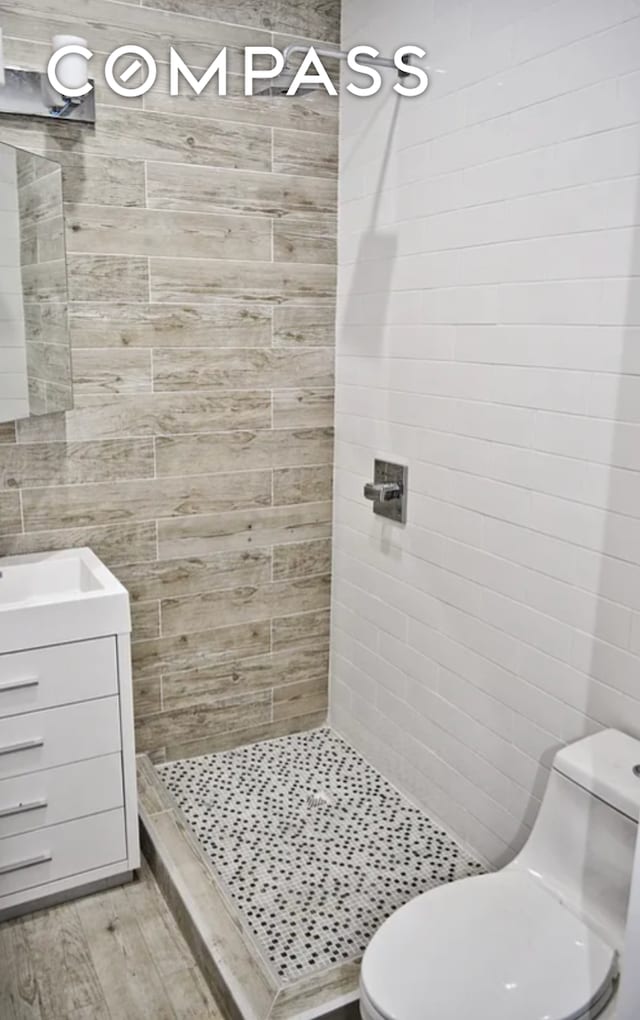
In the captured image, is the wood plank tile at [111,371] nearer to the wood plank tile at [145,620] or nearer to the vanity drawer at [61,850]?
the wood plank tile at [145,620]

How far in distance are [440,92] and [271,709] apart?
81.0 inches

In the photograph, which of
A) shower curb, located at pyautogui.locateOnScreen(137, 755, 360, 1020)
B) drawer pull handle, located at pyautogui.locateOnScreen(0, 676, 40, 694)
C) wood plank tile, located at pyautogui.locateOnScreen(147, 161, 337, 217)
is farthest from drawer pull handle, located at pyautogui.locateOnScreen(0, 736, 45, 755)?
wood plank tile, located at pyautogui.locateOnScreen(147, 161, 337, 217)

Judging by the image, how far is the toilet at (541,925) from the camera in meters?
1.46

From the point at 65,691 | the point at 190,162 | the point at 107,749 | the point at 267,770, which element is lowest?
the point at 267,770

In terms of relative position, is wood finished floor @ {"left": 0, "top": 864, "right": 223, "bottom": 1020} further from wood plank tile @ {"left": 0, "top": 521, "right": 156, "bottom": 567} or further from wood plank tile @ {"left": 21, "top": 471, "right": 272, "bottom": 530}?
wood plank tile @ {"left": 21, "top": 471, "right": 272, "bottom": 530}

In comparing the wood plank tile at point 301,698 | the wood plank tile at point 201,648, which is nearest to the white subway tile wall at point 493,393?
the wood plank tile at point 301,698

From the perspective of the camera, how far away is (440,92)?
2.20 meters

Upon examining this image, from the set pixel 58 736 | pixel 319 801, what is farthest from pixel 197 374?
pixel 319 801

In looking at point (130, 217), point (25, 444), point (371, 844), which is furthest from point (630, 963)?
point (130, 217)

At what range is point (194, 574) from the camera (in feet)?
9.00

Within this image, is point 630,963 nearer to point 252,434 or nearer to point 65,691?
point 65,691

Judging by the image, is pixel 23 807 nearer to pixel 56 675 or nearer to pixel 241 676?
pixel 56 675

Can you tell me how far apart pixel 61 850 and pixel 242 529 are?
1.12 metres

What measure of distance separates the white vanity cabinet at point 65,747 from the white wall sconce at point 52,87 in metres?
1.27
